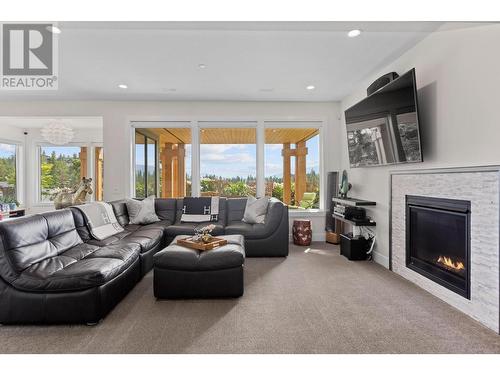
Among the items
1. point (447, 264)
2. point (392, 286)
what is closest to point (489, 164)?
point (447, 264)

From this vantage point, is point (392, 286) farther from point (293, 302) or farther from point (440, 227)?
point (293, 302)

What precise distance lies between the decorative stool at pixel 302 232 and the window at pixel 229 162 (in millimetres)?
1126

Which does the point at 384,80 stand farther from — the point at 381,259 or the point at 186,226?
the point at 186,226

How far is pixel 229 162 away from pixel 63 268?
3.55 m

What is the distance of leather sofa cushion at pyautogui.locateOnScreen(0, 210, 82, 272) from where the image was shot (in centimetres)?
209

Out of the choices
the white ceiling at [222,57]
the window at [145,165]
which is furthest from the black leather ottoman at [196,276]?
the window at [145,165]

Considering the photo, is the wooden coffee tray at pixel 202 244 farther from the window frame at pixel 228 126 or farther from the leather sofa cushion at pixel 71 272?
the window frame at pixel 228 126

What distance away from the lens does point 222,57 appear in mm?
3205

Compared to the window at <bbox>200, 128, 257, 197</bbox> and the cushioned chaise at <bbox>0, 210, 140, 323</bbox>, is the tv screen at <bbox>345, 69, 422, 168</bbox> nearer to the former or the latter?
the window at <bbox>200, 128, 257, 197</bbox>

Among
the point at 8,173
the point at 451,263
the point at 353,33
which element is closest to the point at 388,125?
the point at 353,33

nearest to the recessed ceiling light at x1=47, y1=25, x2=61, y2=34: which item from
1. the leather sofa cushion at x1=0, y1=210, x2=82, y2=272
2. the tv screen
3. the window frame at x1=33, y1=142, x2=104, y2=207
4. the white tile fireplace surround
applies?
the leather sofa cushion at x1=0, y1=210, x2=82, y2=272

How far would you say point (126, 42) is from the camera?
2842 millimetres
